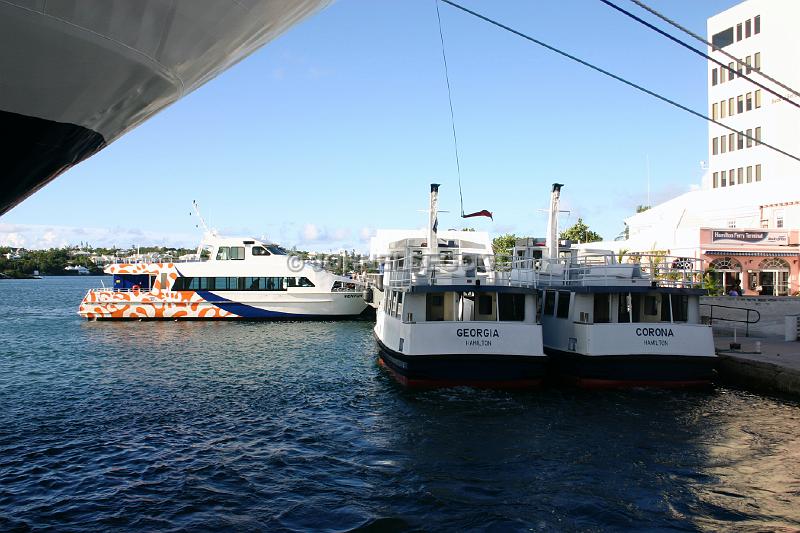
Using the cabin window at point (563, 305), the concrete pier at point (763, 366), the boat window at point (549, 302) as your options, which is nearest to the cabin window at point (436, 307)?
the cabin window at point (563, 305)

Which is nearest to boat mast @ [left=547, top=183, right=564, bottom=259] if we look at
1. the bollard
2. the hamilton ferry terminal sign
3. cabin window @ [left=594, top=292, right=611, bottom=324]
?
cabin window @ [left=594, top=292, right=611, bottom=324]

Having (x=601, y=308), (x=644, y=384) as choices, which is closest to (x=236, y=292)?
(x=601, y=308)

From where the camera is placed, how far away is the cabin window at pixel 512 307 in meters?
17.7

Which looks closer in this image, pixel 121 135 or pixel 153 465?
pixel 121 135

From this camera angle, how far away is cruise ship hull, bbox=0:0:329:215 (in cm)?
398

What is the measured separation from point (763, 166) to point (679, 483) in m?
41.3

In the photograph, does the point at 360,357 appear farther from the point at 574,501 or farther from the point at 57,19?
the point at 57,19

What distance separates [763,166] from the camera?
44.0 meters

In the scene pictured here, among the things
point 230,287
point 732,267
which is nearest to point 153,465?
point 230,287

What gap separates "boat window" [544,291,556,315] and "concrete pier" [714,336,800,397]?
5141 millimetres

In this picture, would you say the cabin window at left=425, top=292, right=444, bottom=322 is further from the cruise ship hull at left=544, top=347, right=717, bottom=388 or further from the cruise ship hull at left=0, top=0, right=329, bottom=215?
the cruise ship hull at left=0, top=0, right=329, bottom=215

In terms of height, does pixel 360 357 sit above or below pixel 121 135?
below

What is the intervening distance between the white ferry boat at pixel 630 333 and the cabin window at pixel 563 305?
0.17 feet

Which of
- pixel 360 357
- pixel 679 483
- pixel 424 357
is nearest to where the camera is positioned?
pixel 679 483
